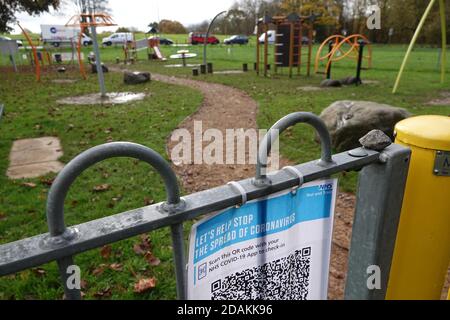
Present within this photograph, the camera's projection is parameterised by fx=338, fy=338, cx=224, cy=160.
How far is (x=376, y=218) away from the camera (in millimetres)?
1430

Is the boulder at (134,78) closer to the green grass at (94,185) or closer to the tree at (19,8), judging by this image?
the green grass at (94,185)

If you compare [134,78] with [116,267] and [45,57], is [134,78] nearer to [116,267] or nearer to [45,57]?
[116,267]

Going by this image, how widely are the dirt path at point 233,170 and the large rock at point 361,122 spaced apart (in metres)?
0.92

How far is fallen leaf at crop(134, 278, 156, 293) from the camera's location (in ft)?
7.97

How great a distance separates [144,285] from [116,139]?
12.3 ft

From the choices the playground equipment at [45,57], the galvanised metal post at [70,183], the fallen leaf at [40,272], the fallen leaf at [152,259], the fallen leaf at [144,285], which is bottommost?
the fallen leaf at [144,285]

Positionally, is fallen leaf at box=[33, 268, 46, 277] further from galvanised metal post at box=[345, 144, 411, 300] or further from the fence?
galvanised metal post at box=[345, 144, 411, 300]

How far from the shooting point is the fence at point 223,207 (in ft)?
2.63

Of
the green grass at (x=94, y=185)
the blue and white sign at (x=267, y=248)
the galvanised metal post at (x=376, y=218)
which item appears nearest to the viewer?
the blue and white sign at (x=267, y=248)

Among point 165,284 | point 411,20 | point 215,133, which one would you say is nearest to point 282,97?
point 215,133

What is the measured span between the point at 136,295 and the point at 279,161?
9.63 feet

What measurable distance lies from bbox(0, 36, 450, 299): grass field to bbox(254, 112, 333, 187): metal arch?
1662 millimetres
